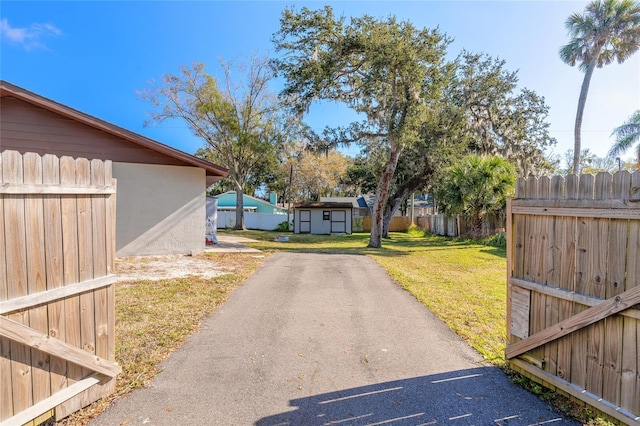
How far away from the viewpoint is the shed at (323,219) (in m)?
24.2

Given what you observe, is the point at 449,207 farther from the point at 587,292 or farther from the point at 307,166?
the point at 307,166

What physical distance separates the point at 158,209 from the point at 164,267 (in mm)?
2214

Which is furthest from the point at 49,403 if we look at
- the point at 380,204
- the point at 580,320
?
the point at 380,204

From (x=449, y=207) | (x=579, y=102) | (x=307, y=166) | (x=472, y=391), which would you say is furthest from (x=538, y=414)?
(x=307, y=166)

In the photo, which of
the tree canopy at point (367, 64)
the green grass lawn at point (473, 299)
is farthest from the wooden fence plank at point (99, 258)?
the tree canopy at point (367, 64)

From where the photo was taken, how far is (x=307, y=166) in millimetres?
31844

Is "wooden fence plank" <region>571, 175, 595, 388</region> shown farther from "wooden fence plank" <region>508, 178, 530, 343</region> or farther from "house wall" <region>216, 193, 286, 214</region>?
"house wall" <region>216, 193, 286, 214</region>

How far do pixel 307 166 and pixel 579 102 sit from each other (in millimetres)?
22076

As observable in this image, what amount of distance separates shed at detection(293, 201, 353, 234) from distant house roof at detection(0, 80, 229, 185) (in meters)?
14.9

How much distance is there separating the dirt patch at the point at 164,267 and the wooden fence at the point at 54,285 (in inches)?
176

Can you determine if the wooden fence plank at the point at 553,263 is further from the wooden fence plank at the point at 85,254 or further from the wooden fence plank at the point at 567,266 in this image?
the wooden fence plank at the point at 85,254

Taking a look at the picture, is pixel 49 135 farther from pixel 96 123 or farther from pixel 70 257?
pixel 70 257

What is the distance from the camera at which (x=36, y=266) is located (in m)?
1.99

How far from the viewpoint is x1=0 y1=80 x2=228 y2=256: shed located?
7504 millimetres
